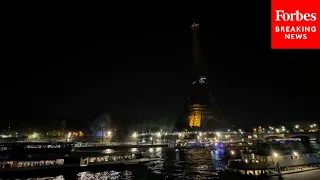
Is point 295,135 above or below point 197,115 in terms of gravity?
below

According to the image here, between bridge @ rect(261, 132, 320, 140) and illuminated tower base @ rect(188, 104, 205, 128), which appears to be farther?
illuminated tower base @ rect(188, 104, 205, 128)

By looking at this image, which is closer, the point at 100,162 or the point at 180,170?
the point at 180,170

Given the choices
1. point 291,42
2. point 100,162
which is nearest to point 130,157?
point 100,162

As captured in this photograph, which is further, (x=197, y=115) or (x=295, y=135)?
(x=197, y=115)

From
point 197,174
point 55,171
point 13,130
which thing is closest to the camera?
point 197,174

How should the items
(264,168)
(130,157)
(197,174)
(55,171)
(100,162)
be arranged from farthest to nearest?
1. (130,157)
2. (100,162)
3. (55,171)
4. (197,174)
5. (264,168)

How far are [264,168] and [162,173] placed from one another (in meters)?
15.8

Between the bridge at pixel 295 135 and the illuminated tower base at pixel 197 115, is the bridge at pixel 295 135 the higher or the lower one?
the lower one

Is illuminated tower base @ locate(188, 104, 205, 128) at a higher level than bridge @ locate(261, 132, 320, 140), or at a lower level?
higher

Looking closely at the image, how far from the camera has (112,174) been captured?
3925 centimetres

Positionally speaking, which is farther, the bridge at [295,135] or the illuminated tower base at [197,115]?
the illuminated tower base at [197,115]

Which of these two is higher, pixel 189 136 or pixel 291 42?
pixel 291 42

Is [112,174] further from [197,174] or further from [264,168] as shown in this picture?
[264,168]

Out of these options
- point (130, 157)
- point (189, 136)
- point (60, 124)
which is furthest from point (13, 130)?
point (130, 157)
